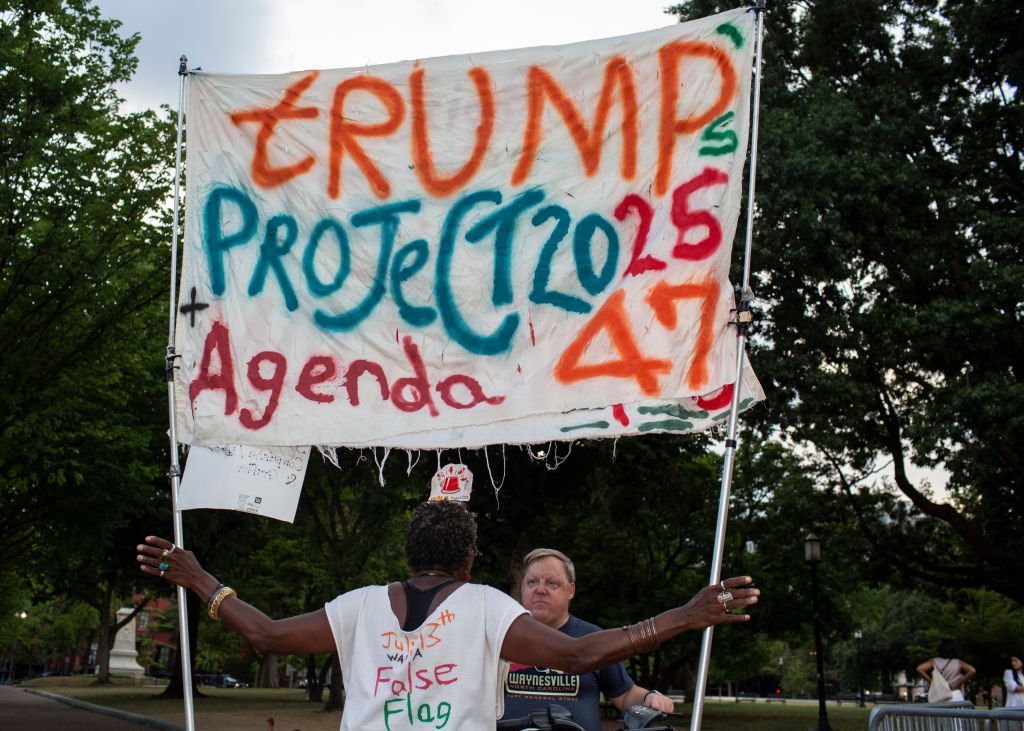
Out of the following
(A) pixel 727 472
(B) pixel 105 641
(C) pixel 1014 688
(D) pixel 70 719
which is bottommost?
(D) pixel 70 719

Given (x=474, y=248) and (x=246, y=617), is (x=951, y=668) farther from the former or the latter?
(x=246, y=617)

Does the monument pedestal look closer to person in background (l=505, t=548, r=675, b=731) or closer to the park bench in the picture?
the park bench

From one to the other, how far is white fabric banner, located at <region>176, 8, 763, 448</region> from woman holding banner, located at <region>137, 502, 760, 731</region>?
3.84 ft

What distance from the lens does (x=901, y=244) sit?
22.1 m

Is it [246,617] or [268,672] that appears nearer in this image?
[246,617]

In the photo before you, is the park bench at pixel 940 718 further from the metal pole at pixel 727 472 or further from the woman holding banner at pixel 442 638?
the woman holding banner at pixel 442 638

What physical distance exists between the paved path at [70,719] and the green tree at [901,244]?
1509cm

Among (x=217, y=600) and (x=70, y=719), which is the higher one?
(x=217, y=600)

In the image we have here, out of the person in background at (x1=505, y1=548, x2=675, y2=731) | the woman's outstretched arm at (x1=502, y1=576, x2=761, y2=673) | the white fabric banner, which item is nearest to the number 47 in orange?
the white fabric banner

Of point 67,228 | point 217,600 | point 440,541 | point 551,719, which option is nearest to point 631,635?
point 551,719

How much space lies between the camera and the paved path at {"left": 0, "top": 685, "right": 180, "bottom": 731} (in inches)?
976

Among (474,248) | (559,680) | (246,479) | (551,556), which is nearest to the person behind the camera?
Answer: (246,479)

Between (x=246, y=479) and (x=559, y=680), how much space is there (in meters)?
1.58

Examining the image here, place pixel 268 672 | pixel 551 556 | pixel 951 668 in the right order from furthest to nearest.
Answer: pixel 268 672 < pixel 951 668 < pixel 551 556
